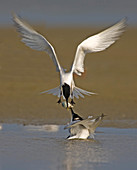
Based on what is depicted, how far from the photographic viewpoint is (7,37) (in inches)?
864

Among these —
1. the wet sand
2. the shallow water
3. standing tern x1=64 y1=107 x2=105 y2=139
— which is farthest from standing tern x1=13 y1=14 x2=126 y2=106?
standing tern x1=64 y1=107 x2=105 y2=139

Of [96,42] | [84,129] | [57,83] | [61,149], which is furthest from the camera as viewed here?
[57,83]

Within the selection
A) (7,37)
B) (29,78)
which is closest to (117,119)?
(29,78)

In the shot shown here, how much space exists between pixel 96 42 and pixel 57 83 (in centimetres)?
443

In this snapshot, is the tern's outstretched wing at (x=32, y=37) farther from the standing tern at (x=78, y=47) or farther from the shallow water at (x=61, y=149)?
the shallow water at (x=61, y=149)

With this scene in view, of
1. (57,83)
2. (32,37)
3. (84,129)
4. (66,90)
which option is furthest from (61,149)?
(57,83)

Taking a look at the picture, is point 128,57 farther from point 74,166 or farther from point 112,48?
point 74,166

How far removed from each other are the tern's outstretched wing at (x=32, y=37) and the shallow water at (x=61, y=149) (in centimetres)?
130

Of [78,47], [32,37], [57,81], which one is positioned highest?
[32,37]

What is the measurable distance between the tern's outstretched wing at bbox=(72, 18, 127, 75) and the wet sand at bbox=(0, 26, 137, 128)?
1.13 metres

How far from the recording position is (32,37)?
9977mm

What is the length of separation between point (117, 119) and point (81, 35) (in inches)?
521

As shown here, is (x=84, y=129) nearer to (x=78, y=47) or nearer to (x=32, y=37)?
(x=78, y=47)

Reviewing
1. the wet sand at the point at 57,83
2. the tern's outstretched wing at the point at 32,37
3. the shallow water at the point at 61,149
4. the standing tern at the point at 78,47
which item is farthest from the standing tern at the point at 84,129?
the tern's outstretched wing at the point at 32,37
